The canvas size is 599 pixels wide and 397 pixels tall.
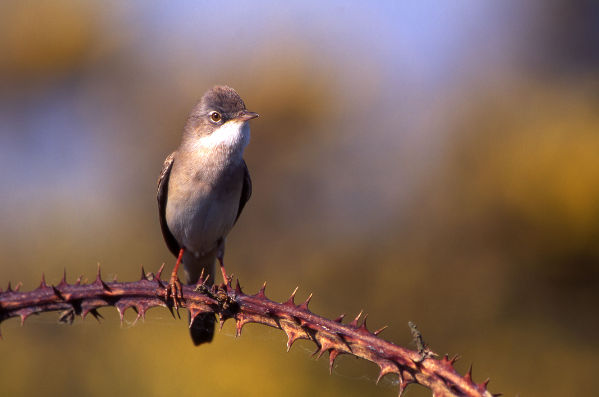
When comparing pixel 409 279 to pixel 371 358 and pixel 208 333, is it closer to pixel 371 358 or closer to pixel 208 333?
pixel 208 333

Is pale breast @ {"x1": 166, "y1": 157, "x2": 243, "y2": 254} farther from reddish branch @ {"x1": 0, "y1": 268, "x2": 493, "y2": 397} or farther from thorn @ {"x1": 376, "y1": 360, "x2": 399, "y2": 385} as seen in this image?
thorn @ {"x1": 376, "y1": 360, "x2": 399, "y2": 385}

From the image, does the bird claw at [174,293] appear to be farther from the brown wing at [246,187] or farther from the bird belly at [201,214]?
the brown wing at [246,187]

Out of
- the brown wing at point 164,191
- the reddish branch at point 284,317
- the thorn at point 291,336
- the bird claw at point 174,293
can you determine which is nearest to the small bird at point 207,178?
the brown wing at point 164,191

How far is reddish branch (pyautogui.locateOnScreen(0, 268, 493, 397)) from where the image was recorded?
2.02 m

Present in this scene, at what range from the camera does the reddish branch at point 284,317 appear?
6.63 feet

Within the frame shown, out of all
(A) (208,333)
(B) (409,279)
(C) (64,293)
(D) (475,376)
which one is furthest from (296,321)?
(B) (409,279)

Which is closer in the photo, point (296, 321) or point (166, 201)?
point (296, 321)

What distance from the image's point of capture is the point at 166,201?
5301 mm

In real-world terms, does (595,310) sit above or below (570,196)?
below

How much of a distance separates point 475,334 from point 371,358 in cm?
584

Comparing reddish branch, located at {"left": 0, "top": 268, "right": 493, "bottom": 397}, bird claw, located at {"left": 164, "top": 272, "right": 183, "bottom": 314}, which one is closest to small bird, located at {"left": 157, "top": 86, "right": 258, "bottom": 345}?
bird claw, located at {"left": 164, "top": 272, "right": 183, "bottom": 314}

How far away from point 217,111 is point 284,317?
9.71 ft

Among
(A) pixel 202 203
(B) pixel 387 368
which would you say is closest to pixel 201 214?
(A) pixel 202 203

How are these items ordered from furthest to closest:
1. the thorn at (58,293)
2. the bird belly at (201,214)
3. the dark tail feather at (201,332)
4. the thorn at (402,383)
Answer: the bird belly at (201,214) → the dark tail feather at (201,332) → the thorn at (58,293) → the thorn at (402,383)
